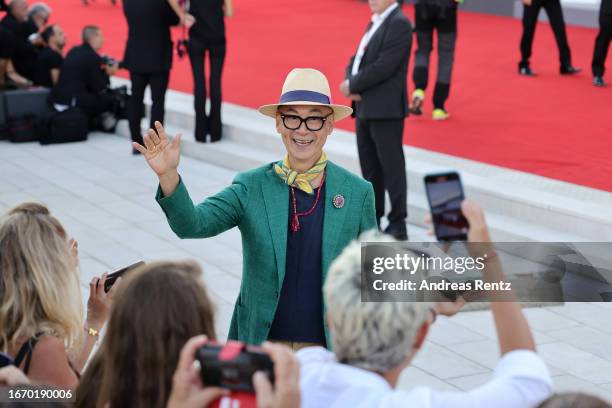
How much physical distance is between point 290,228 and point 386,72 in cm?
384

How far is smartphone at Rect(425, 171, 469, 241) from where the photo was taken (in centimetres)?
292

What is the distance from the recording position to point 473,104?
466 inches

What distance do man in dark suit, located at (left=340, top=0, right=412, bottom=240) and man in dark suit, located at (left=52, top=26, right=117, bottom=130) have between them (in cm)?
475

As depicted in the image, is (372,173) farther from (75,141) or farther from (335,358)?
(335,358)

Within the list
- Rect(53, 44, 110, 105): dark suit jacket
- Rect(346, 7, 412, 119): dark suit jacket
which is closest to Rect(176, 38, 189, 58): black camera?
Rect(53, 44, 110, 105): dark suit jacket

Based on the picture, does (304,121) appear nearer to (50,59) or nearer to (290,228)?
(290,228)

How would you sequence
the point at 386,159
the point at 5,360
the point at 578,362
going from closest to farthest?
the point at 5,360
the point at 578,362
the point at 386,159

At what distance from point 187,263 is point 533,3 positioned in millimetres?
10943

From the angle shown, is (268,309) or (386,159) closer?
(268,309)

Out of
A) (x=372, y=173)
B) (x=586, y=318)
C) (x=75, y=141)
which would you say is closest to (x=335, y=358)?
(x=586, y=318)

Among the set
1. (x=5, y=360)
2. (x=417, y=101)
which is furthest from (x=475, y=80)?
(x=5, y=360)

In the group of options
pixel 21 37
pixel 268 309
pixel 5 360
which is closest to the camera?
pixel 5 360

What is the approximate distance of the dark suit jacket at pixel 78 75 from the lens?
39.4 ft

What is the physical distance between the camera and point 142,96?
11.3 meters
